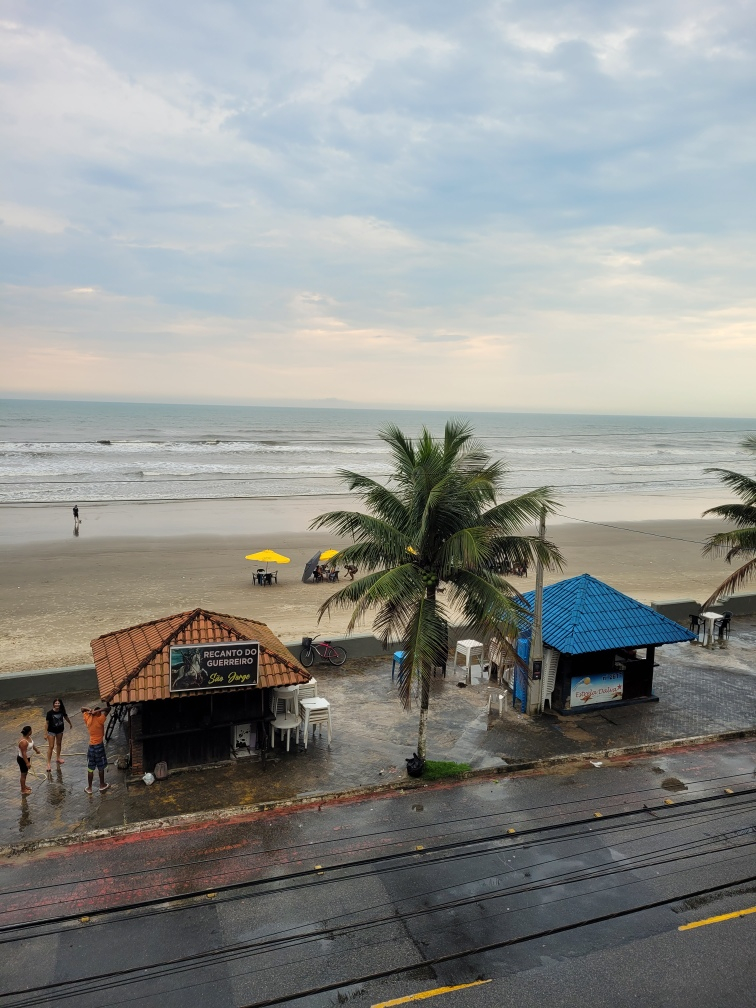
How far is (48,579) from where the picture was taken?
28688 mm

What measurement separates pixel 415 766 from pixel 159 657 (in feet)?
16.4

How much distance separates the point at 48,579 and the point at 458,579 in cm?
2118

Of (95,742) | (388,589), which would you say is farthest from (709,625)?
(95,742)

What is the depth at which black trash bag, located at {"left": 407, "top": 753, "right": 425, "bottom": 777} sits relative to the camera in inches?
518

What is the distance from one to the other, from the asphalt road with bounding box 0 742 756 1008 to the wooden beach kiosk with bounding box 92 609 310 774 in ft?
7.23

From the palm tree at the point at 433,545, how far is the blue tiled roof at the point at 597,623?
3.31 metres

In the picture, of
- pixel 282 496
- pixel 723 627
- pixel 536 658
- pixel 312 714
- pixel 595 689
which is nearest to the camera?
pixel 312 714

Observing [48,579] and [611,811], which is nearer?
[611,811]

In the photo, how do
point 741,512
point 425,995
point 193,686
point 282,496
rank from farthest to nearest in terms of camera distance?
point 282,496
point 741,512
point 193,686
point 425,995

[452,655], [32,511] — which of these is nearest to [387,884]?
[452,655]

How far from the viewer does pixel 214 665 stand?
12945 millimetres

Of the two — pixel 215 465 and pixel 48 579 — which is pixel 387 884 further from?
pixel 215 465

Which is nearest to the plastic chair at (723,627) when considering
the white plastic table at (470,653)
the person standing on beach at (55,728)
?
the white plastic table at (470,653)

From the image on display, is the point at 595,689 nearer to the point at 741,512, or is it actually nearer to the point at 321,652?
the point at 741,512
